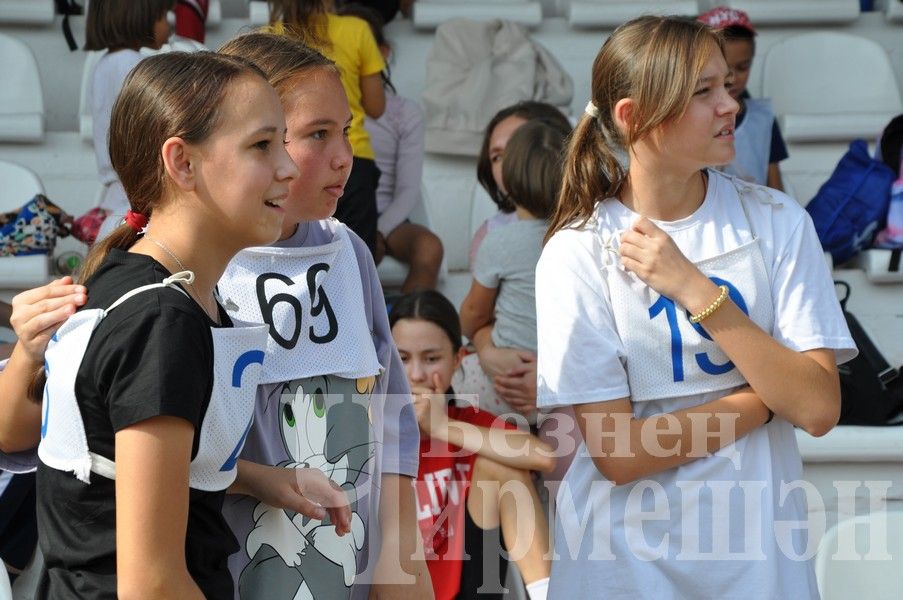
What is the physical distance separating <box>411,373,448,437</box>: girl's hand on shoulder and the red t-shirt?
4 centimetres

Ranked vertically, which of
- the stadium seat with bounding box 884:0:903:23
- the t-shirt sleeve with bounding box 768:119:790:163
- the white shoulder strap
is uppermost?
the white shoulder strap

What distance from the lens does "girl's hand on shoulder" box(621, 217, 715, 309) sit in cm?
180

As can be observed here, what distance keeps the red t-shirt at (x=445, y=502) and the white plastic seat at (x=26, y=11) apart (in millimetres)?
3079

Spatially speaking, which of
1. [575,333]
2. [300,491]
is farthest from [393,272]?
[300,491]

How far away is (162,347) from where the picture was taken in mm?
1225

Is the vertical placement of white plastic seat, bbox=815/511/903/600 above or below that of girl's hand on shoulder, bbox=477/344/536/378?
above

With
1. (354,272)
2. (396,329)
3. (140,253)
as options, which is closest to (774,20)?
(396,329)

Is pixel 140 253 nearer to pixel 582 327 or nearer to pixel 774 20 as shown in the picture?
pixel 582 327

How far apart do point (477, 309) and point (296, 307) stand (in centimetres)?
154

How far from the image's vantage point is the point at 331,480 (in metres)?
1.62

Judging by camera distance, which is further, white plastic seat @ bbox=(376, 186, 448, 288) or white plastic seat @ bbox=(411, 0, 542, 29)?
white plastic seat @ bbox=(411, 0, 542, 29)

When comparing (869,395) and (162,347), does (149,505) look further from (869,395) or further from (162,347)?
(869,395)

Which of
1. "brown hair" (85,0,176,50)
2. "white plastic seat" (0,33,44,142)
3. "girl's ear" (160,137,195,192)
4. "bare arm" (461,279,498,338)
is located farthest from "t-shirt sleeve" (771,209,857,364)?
"white plastic seat" (0,33,44,142)

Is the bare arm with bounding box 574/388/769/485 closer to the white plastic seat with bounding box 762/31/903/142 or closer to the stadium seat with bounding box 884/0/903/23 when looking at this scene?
the white plastic seat with bounding box 762/31/903/142
